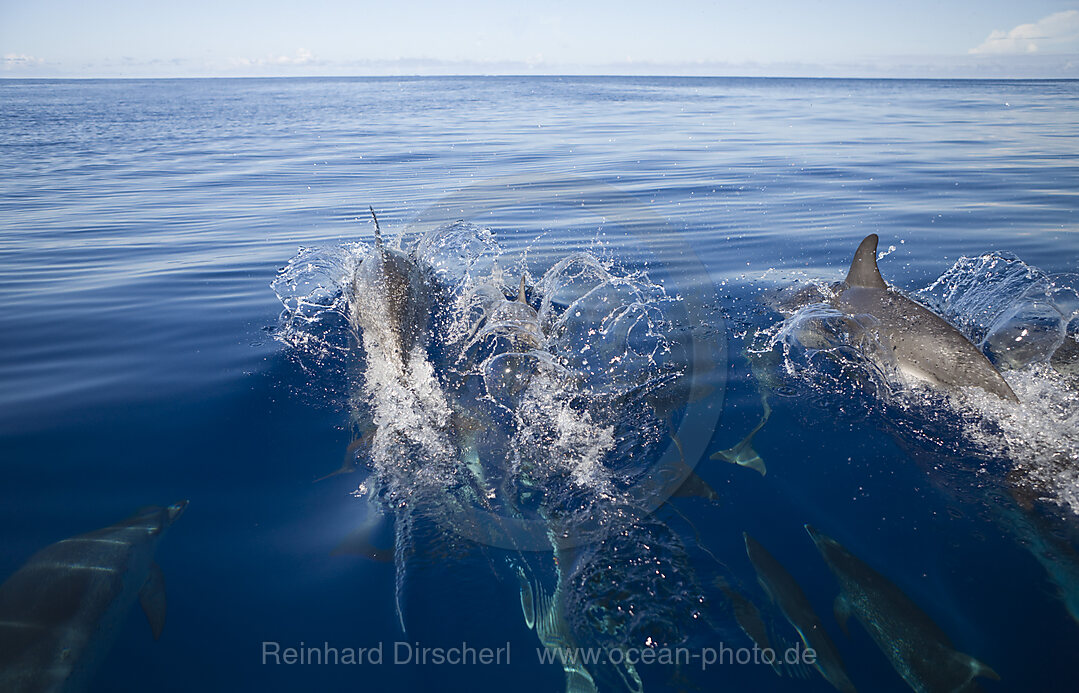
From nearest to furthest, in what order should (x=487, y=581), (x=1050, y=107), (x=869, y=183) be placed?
(x=487, y=581) < (x=869, y=183) < (x=1050, y=107)

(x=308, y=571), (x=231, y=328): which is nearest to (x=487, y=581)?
(x=308, y=571)

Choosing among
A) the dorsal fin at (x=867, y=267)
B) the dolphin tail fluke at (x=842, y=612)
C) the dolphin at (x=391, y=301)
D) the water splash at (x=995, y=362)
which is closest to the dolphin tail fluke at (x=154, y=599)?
the dolphin at (x=391, y=301)

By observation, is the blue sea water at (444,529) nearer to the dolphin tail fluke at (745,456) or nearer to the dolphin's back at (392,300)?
the dolphin tail fluke at (745,456)

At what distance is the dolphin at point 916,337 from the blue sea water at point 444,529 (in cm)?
26

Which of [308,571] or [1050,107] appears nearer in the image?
[308,571]

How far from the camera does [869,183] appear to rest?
1461cm

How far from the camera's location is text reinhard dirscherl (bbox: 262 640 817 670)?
2826 millimetres

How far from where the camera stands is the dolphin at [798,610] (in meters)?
2.76

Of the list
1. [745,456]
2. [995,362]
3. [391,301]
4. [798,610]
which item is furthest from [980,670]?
[391,301]

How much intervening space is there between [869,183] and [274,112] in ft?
125

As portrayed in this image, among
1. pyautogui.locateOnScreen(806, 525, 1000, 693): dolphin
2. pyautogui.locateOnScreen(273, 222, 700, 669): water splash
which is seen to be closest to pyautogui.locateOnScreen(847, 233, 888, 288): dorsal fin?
pyautogui.locateOnScreen(273, 222, 700, 669): water splash

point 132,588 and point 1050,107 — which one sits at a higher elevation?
point 1050,107

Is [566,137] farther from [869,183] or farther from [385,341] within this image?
[385,341]

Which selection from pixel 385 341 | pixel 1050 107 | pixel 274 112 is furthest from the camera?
pixel 274 112
